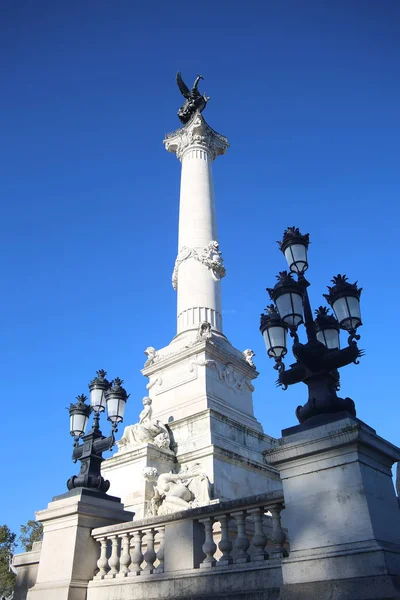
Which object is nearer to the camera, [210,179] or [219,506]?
[219,506]

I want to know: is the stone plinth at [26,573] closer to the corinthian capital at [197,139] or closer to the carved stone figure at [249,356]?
the carved stone figure at [249,356]

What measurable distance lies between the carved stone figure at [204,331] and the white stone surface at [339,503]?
13.3 metres

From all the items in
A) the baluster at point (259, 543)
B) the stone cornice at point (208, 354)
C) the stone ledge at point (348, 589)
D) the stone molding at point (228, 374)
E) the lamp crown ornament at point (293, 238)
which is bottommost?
the stone ledge at point (348, 589)

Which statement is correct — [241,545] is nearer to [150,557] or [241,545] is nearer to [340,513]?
[340,513]

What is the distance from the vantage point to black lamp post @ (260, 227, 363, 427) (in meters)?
6.93

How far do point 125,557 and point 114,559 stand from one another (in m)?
0.34

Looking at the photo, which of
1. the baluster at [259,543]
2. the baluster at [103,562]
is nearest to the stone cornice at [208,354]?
the baluster at [103,562]

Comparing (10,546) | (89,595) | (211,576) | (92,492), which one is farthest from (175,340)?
(10,546)

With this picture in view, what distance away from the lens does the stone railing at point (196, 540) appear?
259 inches

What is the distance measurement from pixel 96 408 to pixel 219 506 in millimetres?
4543

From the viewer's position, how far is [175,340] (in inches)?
843

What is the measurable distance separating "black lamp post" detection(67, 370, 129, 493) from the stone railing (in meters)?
1.12

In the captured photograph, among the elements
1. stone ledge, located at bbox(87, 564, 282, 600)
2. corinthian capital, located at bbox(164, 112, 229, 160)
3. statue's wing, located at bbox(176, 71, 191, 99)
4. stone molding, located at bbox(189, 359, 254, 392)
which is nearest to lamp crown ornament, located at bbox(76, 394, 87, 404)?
stone ledge, located at bbox(87, 564, 282, 600)

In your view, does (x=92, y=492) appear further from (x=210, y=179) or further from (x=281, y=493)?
(x=210, y=179)
